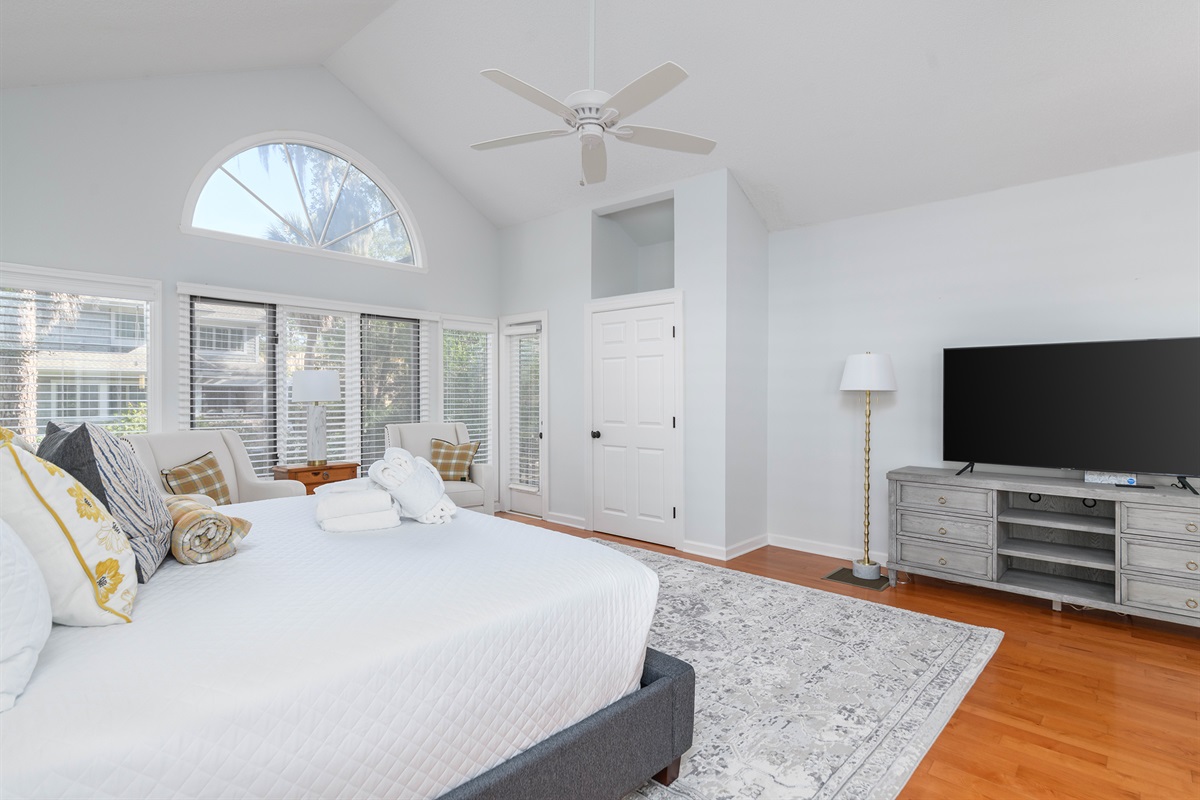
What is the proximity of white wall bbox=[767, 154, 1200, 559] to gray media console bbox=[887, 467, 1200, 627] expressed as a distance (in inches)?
22.1

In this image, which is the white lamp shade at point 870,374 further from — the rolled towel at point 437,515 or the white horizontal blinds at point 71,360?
the white horizontal blinds at point 71,360

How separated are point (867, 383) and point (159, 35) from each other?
4834 mm

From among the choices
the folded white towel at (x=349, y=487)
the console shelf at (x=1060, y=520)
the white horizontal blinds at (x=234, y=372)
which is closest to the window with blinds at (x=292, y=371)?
the white horizontal blinds at (x=234, y=372)

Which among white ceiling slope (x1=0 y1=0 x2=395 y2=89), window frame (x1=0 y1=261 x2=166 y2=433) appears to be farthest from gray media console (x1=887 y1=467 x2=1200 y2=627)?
window frame (x1=0 y1=261 x2=166 y2=433)

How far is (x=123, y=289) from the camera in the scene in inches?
157

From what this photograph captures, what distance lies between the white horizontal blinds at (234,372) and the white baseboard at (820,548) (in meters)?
4.12

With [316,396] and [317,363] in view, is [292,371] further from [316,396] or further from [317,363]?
[316,396]

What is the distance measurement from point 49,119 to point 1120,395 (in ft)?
21.3

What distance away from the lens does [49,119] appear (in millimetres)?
3693

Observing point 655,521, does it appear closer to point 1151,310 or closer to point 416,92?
point 1151,310

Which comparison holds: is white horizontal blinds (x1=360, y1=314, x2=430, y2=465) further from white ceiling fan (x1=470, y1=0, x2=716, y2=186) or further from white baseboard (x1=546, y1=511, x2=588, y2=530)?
white ceiling fan (x1=470, y1=0, x2=716, y2=186)

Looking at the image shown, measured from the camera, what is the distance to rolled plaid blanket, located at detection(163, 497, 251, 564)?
1.81 meters

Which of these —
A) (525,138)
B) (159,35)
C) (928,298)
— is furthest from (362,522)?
(928,298)

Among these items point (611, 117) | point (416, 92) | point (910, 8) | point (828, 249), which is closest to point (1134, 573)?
point (828, 249)
